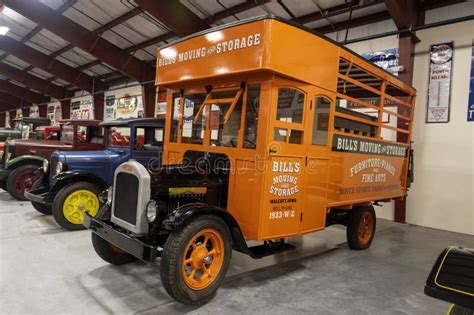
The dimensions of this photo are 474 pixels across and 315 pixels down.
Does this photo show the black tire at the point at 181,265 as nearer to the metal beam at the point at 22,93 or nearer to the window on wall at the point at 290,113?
the window on wall at the point at 290,113

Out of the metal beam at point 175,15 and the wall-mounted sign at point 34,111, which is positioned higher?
the metal beam at point 175,15

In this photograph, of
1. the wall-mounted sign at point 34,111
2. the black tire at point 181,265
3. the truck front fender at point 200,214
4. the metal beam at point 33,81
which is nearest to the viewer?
the black tire at point 181,265

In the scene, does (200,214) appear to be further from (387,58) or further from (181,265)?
(387,58)

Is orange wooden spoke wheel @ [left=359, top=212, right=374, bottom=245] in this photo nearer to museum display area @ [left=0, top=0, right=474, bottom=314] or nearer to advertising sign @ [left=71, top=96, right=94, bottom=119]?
museum display area @ [left=0, top=0, right=474, bottom=314]

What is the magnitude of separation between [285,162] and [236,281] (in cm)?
127

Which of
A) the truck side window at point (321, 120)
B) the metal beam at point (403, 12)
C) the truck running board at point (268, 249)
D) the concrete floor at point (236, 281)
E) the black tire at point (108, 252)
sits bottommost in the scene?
the concrete floor at point (236, 281)

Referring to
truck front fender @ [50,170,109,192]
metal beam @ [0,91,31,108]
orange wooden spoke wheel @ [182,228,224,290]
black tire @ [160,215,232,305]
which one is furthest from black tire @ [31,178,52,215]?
metal beam @ [0,91,31,108]

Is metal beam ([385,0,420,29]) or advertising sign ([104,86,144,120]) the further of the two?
advertising sign ([104,86,144,120])

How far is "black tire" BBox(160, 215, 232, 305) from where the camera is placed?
2.54 m

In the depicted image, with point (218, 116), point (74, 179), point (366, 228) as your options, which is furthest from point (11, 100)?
point (366, 228)

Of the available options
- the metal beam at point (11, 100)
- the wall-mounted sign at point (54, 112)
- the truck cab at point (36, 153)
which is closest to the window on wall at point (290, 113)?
the truck cab at point (36, 153)

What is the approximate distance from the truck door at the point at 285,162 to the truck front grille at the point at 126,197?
1.15 metres

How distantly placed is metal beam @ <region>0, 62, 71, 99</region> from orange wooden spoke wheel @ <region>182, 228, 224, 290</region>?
724 inches

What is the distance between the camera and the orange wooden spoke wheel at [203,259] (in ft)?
9.02
